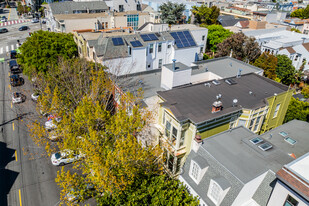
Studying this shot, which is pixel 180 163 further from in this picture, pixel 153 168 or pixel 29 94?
pixel 29 94

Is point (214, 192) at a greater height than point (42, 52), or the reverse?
point (42, 52)

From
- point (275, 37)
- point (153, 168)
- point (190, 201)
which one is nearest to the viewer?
point (190, 201)

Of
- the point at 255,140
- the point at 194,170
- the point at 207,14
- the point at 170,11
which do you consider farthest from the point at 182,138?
the point at 207,14

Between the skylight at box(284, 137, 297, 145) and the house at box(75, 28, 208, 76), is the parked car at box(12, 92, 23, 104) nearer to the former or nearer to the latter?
the house at box(75, 28, 208, 76)

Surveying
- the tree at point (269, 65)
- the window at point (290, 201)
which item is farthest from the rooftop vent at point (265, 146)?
the tree at point (269, 65)

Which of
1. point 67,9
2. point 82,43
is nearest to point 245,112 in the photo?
point 82,43

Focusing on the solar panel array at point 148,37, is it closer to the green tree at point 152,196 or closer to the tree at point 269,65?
the tree at point 269,65

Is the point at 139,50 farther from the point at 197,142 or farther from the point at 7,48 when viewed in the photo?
the point at 7,48
